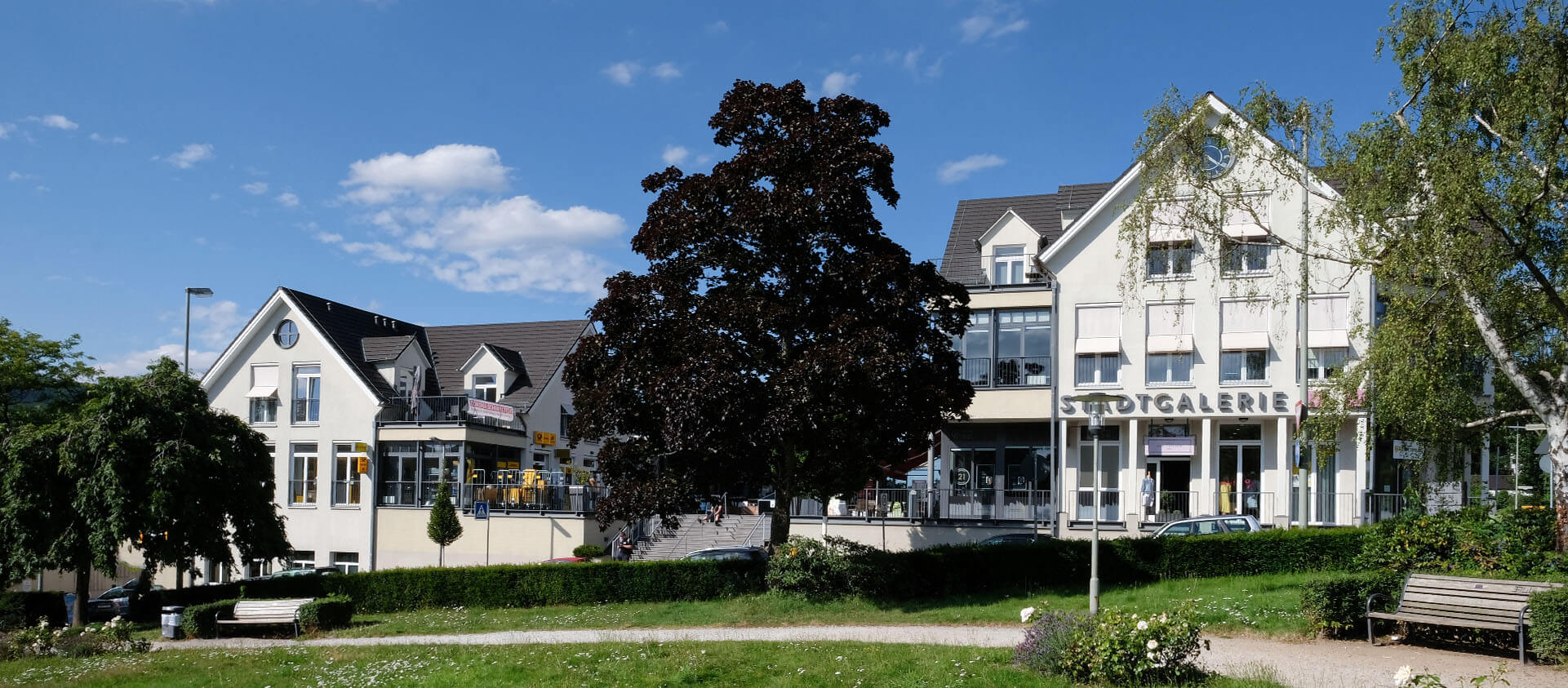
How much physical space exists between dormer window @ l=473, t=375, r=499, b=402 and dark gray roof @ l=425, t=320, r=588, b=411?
0.69 m

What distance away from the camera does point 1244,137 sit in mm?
23797

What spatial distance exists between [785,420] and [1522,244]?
12.2 meters

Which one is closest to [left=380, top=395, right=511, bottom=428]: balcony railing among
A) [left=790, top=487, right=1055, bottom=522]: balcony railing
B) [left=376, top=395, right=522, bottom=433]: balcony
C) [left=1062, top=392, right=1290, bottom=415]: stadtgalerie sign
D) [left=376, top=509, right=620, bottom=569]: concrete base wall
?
[left=376, top=395, right=522, bottom=433]: balcony

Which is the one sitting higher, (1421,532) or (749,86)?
A: (749,86)

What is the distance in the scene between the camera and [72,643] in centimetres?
2158

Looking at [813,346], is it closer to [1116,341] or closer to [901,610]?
[901,610]

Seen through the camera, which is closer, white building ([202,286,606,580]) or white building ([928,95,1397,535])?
white building ([928,95,1397,535])

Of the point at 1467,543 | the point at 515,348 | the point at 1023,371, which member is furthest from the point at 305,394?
the point at 1467,543

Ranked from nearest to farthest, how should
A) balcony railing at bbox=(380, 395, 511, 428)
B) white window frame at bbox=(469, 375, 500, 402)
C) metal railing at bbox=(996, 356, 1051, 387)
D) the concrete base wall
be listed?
metal railing at bbox=(996, 356, 1051, 387) < the concrete base wall < balcony railing at bbox=(380, 395, 511, 428) < white window frame at bbox=(469, 375, 500, 402)

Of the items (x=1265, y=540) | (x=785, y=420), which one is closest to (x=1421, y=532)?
(x=1265, y=540)

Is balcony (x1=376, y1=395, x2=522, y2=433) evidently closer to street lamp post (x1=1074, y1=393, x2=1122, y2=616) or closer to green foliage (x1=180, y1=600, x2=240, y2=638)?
green foliage (x1=180, y1=600, x2=240, y2=638)

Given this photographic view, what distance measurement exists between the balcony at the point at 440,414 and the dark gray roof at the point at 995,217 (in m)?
17.1

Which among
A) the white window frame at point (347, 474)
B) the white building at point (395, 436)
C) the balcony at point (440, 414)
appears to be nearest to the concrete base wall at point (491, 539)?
the white building at point (395, 436)

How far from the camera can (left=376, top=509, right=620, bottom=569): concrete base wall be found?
40.7 m
